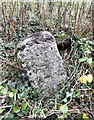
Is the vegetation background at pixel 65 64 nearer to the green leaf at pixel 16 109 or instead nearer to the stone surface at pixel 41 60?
the green leaf at pixel 16 109

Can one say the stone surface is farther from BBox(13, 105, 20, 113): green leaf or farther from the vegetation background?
BBox(13, 105, 20, 113): green leaf

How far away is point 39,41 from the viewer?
1.90m

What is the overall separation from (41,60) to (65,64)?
68 cm

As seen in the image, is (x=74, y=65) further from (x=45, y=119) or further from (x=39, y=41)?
(x=45, y=119)

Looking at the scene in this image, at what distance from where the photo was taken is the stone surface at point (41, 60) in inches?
73.3

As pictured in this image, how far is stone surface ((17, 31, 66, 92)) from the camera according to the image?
1861 millimetres

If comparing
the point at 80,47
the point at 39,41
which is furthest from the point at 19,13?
the point at 80,47

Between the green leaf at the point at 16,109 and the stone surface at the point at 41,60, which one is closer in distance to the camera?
the green leaf at the point at 16,109

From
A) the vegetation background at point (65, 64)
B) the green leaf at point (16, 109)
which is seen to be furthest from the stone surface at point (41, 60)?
the green leaf at point (16, 109)

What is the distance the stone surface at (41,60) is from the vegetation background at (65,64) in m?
0.16

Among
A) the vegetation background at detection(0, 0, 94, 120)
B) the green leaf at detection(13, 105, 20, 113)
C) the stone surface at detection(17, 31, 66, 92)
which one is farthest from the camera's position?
the stone surface at detection(17, 31, 66, 92)

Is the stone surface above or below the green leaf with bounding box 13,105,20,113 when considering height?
above

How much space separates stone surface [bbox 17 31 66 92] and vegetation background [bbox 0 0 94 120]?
157 millimetres

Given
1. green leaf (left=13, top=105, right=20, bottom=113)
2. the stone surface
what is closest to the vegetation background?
green leaf (left=13, top=105, right=20, bottom=113)
